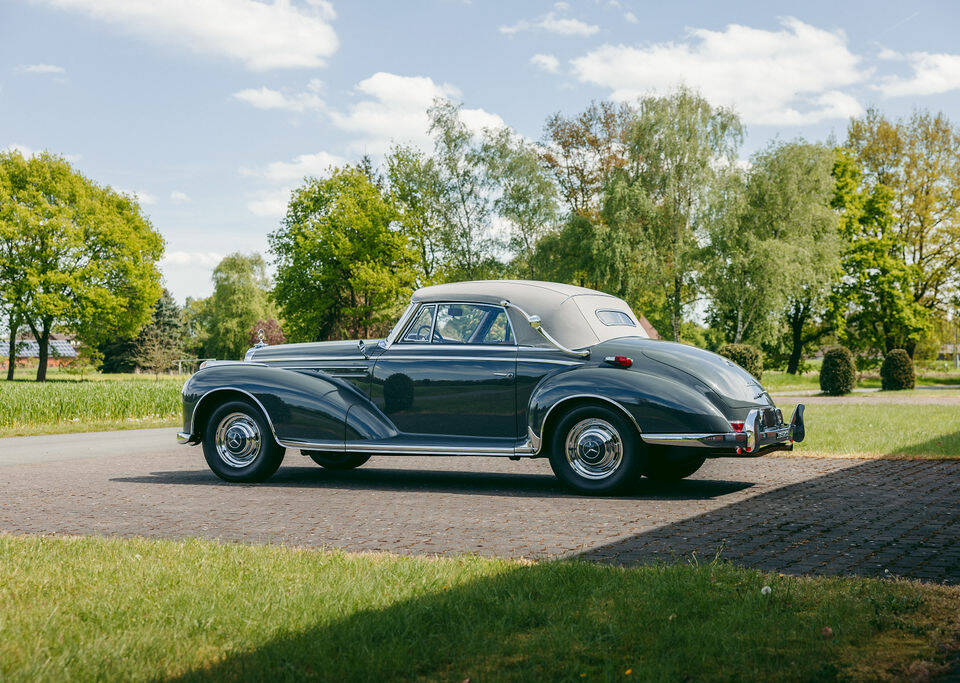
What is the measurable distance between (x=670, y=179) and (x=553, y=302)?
109 feet

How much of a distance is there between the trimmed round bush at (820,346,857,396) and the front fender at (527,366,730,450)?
26650mm

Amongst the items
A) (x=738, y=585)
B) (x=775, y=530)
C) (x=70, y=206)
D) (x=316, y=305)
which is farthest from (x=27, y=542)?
(x=70, y=206)

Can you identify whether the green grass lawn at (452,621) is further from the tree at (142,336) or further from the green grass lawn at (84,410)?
the tree at (142,336)

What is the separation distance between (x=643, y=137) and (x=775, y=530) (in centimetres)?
3582

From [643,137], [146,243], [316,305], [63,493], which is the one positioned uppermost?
[643,137]

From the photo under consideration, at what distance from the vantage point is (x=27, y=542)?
552cm

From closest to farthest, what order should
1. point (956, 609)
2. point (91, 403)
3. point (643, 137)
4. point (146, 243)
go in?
point (956, 609), point (91, 403), point (643, 137), point (146, 243)

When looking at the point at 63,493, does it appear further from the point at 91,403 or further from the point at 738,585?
the point at 91,403

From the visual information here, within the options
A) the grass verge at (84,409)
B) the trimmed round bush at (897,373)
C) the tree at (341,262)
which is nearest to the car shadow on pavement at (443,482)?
the grass verge at (84,409)

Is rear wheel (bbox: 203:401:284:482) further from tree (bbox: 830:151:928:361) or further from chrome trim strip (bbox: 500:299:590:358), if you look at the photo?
tree (bbox: 830:151:928:361)

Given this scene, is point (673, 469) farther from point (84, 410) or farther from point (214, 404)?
point (84, 410)

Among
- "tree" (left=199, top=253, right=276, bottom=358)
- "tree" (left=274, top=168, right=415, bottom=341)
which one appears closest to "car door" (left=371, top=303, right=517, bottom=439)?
"tree" (left=274, top=168, right=415, bottom=341)

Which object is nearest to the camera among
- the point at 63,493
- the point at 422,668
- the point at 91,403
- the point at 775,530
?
the point at 422,668

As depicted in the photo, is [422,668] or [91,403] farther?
[91,403]
